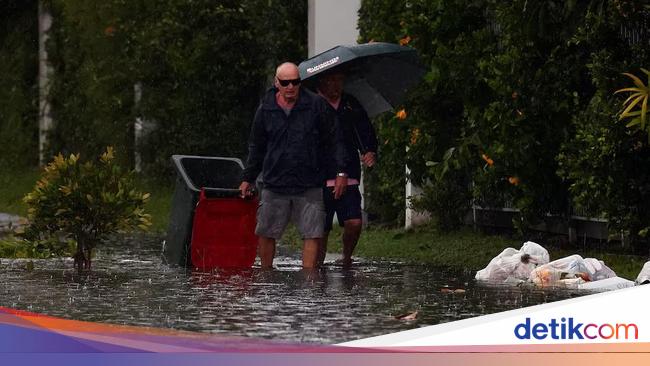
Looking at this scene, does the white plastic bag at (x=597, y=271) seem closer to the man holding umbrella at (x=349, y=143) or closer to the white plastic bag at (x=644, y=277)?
the white plastic bag at (x=644, y=277)

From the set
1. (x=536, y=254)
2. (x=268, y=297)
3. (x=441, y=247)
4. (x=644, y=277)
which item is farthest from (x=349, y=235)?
(x=644, y=277)

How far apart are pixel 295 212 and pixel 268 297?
2.24m

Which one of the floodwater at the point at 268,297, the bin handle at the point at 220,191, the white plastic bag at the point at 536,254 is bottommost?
the floodwater at the point at 268,297

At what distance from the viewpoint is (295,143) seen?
599 inches

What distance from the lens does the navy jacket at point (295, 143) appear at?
15.2 metres

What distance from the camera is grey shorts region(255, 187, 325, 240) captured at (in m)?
15.4

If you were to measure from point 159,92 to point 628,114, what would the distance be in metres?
17.8

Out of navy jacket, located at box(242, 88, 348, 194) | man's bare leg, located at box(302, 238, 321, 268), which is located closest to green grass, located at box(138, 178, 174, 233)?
man's bare leg, located at box(302, 238, 321, 268)

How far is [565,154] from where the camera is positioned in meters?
17.7

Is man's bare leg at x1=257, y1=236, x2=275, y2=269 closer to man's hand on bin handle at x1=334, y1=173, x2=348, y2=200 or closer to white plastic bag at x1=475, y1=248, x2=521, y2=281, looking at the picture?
man's hand on bin handle at x1=334, y1=173, x2=348, y2=200

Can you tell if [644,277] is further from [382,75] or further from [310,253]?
[382,75]

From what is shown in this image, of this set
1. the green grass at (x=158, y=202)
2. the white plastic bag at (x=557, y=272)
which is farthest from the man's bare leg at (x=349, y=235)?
the green grass at (x=158, y=202)

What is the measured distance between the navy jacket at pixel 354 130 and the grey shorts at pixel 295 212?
2.48 ft

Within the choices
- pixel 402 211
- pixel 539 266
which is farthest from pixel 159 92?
pixel 539 266
